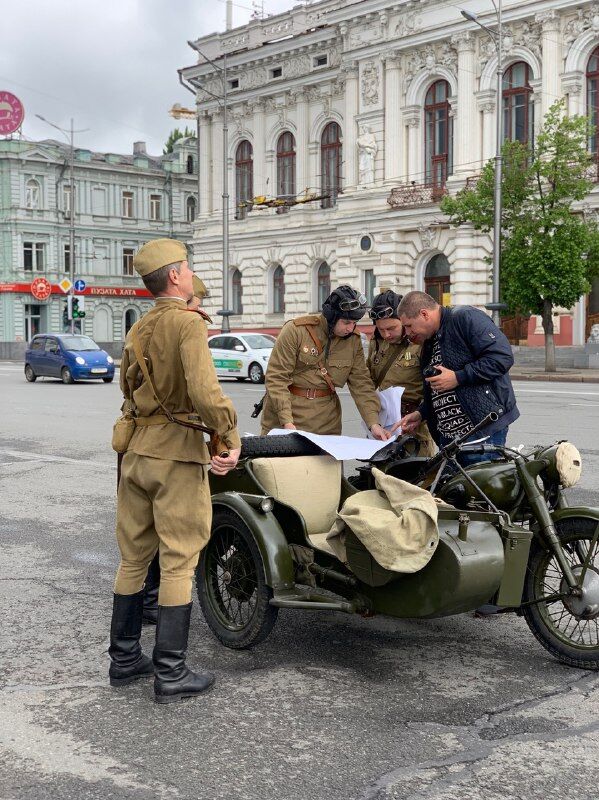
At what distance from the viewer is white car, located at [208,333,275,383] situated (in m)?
28.8

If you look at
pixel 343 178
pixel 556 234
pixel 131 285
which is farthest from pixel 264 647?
pixel 131 285

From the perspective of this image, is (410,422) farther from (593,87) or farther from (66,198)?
(66,198)

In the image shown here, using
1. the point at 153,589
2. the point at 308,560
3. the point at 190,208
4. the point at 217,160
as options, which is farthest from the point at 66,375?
the point at 190,208

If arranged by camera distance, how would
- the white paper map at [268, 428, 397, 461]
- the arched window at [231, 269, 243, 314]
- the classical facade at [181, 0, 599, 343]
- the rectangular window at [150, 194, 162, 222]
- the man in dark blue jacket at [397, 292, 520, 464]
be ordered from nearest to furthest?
the white paper map at [268, 428, 397, 461], the man in dark blue jacket at [397, 292, 520, 464], the classical facade at [181, 0, 599, 343], the arched window at [231, 269, 243, 314], the rectangular window at [150, 194, 162, 222]

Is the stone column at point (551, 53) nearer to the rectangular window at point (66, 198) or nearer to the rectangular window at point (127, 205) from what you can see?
the rectangular window at point (66, 198)

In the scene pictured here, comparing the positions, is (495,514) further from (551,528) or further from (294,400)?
(294,400)

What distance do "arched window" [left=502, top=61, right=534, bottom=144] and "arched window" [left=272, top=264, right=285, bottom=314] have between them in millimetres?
13753

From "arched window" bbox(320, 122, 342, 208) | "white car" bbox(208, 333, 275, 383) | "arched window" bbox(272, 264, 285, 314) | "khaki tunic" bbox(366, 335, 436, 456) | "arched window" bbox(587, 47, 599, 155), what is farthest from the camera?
"arched window" bbox(272, 264, 285, 314)

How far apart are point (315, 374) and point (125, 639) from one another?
238 cm

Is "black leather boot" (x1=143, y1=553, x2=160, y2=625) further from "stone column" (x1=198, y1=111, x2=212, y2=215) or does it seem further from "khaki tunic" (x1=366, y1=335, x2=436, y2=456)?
"stone column" (x1=198, y1=111, x2=212, y2=215)

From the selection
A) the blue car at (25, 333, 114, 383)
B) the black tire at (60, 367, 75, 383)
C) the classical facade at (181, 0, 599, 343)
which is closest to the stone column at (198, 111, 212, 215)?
the classical facade at (181, 0, 599, 343)

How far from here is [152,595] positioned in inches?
213

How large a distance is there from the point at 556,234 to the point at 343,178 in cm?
1695

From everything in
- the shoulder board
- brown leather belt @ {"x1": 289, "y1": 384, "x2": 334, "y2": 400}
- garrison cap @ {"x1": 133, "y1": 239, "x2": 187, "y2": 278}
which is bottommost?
brown leather belt @ {"x1": 289, "y1": 384, "x2": 334, "y2": 400}
